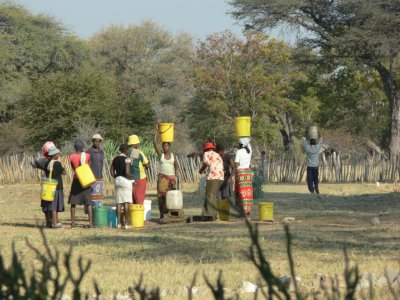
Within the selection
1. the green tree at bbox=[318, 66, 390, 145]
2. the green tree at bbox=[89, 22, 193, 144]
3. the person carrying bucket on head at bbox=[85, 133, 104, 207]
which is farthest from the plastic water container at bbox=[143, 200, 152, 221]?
the green tree at bbox=[89, 22, 193, 144]

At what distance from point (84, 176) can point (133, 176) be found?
102cm

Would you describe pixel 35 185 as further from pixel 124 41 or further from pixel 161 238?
pixel 124 41

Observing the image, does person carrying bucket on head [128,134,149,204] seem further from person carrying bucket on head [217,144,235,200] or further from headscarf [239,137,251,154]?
headscarf [239,137,251,154]

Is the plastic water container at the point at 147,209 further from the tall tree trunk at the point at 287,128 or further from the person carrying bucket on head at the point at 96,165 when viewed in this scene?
the tall tree trunk at the point at 287,128

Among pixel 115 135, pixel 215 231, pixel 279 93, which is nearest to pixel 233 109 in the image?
pixel 279 93

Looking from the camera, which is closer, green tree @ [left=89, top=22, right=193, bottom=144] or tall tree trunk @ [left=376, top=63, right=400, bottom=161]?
tall tree trunk @ [left=376, top=63, right=400, bottom=161]

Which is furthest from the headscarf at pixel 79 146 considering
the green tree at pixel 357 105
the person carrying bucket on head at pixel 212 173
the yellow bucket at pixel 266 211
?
the green tree at pixel 357 105

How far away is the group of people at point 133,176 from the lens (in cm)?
1655

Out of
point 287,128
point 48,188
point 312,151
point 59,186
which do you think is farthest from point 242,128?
point 287,128

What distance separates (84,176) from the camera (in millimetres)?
16672

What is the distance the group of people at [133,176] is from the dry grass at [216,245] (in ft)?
1.72

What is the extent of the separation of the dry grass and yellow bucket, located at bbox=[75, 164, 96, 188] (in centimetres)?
79

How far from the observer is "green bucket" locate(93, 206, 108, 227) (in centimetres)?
1686

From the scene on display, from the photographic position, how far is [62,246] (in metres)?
13.2
